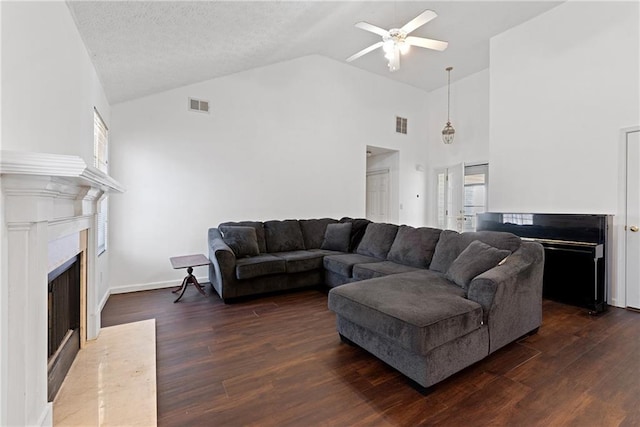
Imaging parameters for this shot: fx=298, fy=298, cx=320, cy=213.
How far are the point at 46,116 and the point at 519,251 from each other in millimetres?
3467

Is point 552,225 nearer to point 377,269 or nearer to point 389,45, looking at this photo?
point 377,269

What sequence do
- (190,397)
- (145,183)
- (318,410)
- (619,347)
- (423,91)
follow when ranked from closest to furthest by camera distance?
(318,410), (190,397), (619,347), (145,183), (423,91)

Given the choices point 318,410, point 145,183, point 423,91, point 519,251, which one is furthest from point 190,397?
point 423,91

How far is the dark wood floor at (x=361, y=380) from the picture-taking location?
1615 millimetres

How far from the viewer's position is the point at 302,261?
3908 millimetres

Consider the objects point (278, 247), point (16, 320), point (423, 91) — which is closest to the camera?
point (16, 320)

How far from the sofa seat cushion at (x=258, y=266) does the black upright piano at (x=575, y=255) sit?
3.25 metres

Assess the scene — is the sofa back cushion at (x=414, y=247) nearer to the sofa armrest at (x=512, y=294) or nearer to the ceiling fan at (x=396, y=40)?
the sofa armrest at (x=512, y=294)

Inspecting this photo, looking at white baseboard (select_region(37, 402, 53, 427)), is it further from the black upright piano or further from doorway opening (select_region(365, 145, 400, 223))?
doorway opening (select_region(365, 145, 400, 223))

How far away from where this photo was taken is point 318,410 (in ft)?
5.45

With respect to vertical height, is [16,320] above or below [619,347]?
above

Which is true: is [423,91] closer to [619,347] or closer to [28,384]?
[619,347]

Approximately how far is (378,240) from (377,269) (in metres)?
0.80

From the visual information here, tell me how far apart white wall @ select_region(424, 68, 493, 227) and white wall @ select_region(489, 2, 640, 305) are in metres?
1.18
